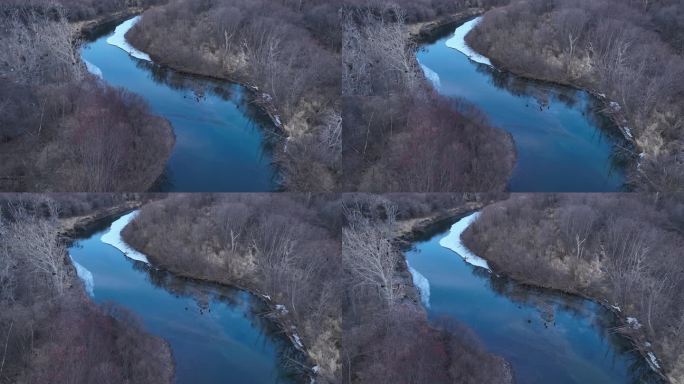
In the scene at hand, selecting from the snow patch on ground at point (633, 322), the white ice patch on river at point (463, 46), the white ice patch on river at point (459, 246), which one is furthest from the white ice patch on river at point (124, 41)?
the snow patch on ground at point (633, 322)

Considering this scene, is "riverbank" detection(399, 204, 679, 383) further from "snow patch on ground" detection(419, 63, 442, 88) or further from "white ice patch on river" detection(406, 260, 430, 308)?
"snow patch on ground" detection(419, 63, 442, 88)

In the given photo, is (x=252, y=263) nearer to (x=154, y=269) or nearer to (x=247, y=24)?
(x=154, y=269)

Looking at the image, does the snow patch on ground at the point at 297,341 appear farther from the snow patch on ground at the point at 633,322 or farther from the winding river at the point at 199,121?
the snow patch on ground at the point at 633,322

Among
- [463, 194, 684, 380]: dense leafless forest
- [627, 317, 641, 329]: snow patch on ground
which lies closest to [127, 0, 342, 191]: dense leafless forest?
[463, 194, 684, 380]: dense leafless forest

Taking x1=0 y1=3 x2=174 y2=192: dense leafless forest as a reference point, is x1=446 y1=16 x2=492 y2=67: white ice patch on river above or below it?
above

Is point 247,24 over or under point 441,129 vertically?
over

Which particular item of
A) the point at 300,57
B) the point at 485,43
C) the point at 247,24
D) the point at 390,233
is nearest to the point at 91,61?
the point at 247,24

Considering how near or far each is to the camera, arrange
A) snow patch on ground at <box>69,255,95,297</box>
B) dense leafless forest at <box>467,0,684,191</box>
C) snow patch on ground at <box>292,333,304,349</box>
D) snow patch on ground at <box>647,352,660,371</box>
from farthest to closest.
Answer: snow patch on ground at <box>69,255,95,297</box>, snow patch on ground at <box>292,333,304,349</box>, dense leafless forest at <box>467,0,684,191</box>, snow patch on ground at <box>647,352,660,371</box>
